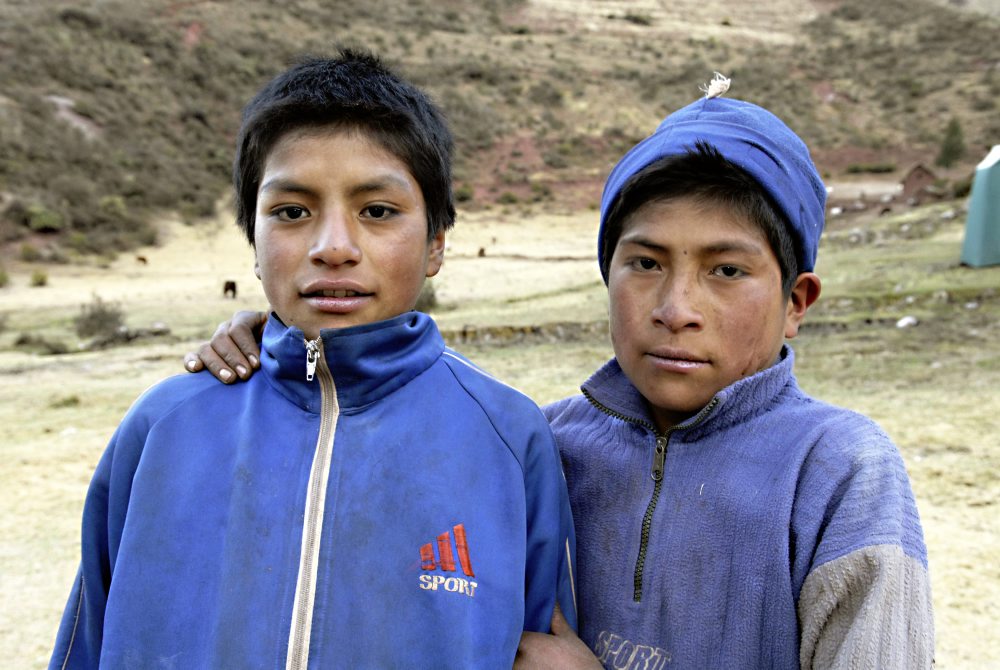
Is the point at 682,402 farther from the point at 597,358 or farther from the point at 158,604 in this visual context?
the point at 597,358

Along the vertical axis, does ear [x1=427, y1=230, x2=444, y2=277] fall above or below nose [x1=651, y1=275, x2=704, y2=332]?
above

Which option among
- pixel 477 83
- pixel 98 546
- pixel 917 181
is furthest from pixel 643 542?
pixel 477 83

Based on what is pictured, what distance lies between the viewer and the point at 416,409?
1413mm

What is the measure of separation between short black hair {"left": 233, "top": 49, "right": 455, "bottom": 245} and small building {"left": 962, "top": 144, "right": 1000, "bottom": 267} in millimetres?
10703

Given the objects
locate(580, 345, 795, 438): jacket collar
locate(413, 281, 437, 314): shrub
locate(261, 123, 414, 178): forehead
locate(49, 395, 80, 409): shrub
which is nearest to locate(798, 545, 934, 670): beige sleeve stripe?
locate(580, 345, 795, 438): jacket collar

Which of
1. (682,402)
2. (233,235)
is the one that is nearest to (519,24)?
(233,235)

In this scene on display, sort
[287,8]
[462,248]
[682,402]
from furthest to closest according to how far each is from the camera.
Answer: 1. [287,8]
2. [462,248]
3. [682,402]

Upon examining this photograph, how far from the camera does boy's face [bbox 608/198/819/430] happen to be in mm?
1398

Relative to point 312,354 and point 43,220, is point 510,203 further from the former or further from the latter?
point 312,354

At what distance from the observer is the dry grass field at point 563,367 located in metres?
3.84

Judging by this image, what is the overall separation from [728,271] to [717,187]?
152mm

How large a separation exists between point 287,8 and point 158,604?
40.9m

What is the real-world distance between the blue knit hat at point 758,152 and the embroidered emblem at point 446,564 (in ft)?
2.32

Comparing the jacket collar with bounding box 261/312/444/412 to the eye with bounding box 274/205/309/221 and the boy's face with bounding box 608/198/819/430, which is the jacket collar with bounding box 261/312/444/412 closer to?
the eye with bounding box 274/205/309/221
